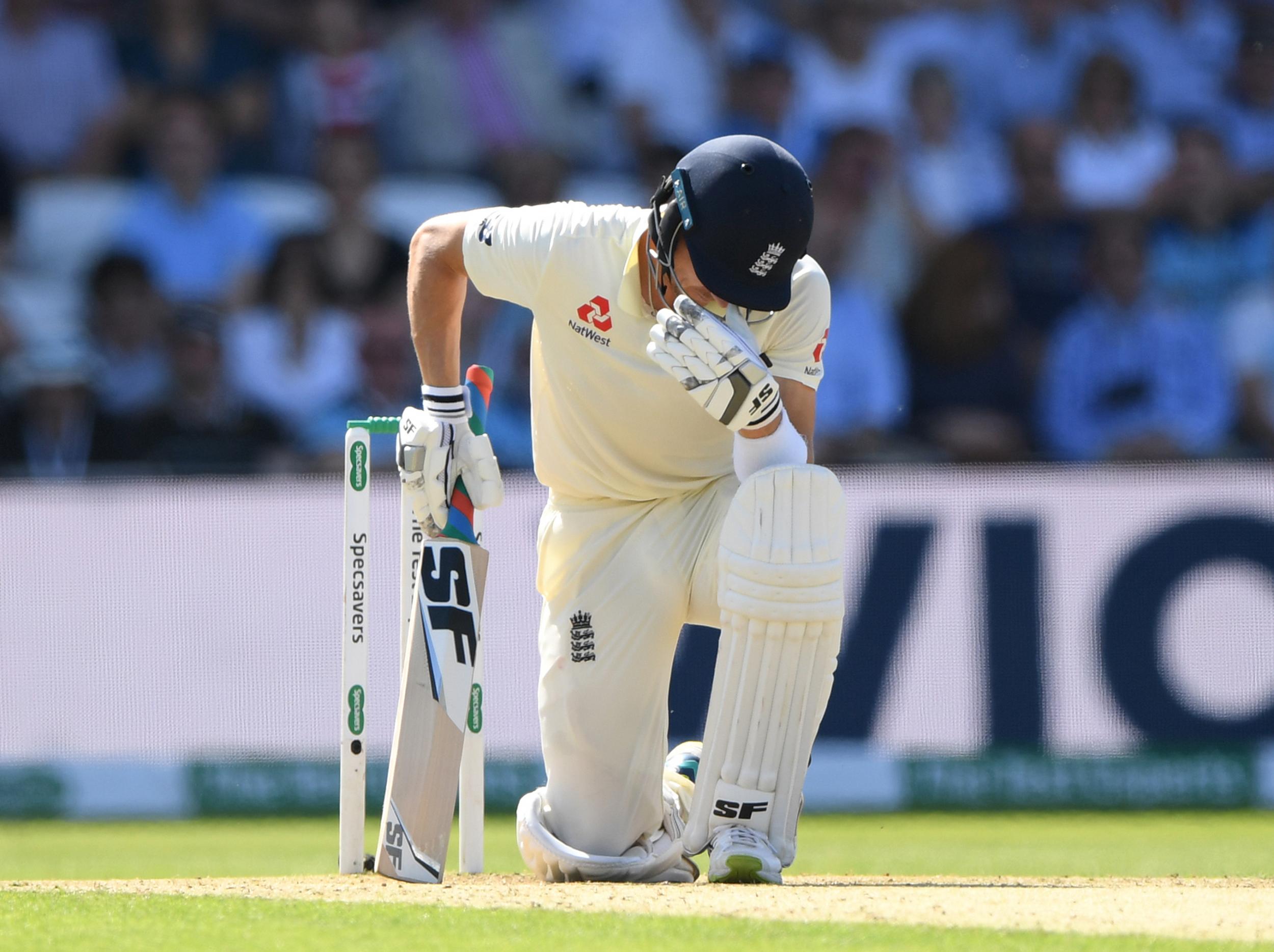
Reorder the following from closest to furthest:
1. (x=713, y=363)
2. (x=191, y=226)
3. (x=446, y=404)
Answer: (x=713, y=363)
(x=446, y=404)
(x=191, y=226)

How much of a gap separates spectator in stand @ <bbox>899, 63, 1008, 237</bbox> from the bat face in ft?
19.2

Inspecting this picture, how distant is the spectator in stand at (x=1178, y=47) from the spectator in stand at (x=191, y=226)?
16.1 feet

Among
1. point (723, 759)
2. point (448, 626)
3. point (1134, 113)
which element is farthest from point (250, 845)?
point (1134, 113)

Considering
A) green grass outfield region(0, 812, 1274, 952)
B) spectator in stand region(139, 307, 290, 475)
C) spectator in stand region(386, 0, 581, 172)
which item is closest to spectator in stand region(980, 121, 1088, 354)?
spectator in stand region(386, 0, 581, 172)

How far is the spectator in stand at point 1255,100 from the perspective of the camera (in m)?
9.88

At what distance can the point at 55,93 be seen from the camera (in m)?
9.53

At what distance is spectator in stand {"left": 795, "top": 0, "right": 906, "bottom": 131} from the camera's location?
9.70m

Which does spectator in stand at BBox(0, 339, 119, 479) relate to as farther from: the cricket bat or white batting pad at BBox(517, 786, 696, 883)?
the cricket bat

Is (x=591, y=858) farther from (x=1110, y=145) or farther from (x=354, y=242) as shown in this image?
(x=1110, y=145)

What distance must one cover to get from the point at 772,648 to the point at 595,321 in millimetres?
885

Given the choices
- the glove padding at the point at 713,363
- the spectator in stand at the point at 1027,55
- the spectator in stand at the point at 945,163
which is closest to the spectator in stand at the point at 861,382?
the spectator in stand at the point at 945,163

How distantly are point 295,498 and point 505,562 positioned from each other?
90 centimetres

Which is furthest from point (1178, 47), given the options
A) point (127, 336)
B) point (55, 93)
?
point (55, 93)

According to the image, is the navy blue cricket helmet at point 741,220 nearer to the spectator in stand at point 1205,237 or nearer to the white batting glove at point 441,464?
the white batting glove at point 441,464
